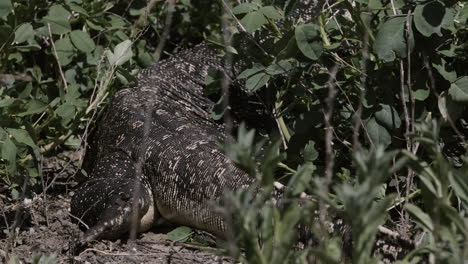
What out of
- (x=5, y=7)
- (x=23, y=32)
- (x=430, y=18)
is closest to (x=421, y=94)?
(x=430, y=18)

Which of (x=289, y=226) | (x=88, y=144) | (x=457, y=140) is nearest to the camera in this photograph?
(x=289, y=226)

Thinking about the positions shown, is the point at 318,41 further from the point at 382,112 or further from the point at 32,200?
the point at 32,200

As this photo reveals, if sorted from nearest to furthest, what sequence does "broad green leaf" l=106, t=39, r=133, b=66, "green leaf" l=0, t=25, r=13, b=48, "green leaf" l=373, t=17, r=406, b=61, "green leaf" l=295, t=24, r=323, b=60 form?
1. "green leaf" l=373, t=17, r=406, b=61
2. "green leaf" l=295, t=24, r=323, b=60
3. "green leaf" l=0, t=25, r=13, b=48
4. "broad green leaf" l=106, t=39, r=133, b=66

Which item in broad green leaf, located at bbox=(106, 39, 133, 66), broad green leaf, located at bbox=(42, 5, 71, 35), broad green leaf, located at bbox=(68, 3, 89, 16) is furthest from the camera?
broad green leaf, located at bbox=(68, 3, 89, 16)

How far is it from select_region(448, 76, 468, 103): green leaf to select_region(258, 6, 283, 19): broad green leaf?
1.17m

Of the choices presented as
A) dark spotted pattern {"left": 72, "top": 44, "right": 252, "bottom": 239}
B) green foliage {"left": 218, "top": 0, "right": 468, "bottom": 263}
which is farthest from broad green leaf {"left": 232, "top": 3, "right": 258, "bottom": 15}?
dark spotted pattern {"left": 72, "top": 44, "right": 252, "bottom": 239}

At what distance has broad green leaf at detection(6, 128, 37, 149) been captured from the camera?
552 centimetres

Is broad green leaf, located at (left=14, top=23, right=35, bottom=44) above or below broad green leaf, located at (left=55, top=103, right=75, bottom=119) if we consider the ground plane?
above

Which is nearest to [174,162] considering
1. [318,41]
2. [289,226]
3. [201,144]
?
[201,144]

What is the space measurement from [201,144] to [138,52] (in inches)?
66.9

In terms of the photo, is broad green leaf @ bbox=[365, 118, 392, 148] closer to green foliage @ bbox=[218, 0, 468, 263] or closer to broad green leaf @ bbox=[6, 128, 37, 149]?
green foliage @ bbox=[218, 0, 468, 263]

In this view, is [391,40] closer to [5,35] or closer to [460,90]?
[460,90]

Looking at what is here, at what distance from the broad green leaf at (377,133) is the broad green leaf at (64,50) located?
2.80 metres

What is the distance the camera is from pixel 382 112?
17.2ft
